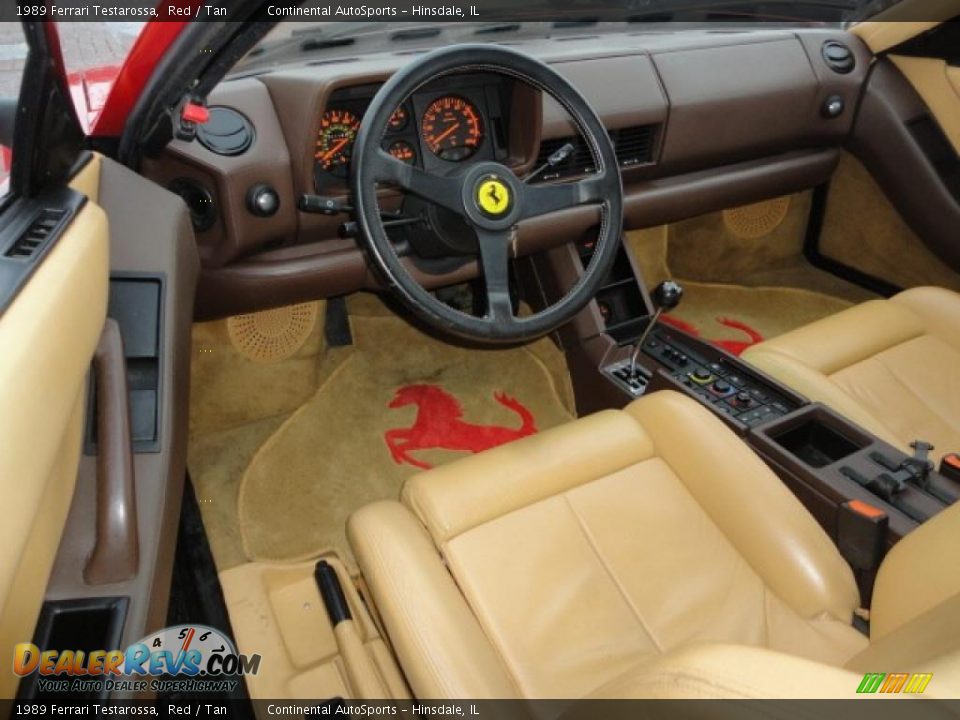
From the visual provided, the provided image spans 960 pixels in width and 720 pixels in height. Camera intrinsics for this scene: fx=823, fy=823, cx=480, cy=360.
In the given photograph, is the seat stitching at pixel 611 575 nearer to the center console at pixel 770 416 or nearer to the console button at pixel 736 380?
the center console at pixel 770 416

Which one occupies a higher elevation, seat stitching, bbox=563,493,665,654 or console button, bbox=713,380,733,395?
console button, bbox=713,380,733,395

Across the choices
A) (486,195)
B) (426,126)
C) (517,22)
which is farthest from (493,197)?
(517,22)

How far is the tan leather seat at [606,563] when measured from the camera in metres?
1.30

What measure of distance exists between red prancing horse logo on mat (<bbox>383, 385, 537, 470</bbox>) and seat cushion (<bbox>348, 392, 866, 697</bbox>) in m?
0.97

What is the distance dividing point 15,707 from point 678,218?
250cm

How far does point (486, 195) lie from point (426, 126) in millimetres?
603

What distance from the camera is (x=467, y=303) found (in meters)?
3.03

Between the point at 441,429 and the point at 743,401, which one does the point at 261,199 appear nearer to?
the point at 441,429

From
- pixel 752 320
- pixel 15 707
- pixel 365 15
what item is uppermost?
pixel 365 15

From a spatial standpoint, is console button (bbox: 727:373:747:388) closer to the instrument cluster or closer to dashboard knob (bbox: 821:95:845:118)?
the instrument cluster

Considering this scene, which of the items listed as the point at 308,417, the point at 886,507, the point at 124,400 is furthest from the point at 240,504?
the point at 886,507

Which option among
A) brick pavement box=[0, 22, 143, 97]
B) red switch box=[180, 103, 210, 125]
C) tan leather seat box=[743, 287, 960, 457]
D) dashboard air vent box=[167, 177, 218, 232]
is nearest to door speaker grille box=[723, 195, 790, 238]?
tan leather seat box=[743, 287, 960, 457]

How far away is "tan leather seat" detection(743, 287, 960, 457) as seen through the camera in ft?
6.72

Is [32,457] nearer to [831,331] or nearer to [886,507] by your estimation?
[886,507]
